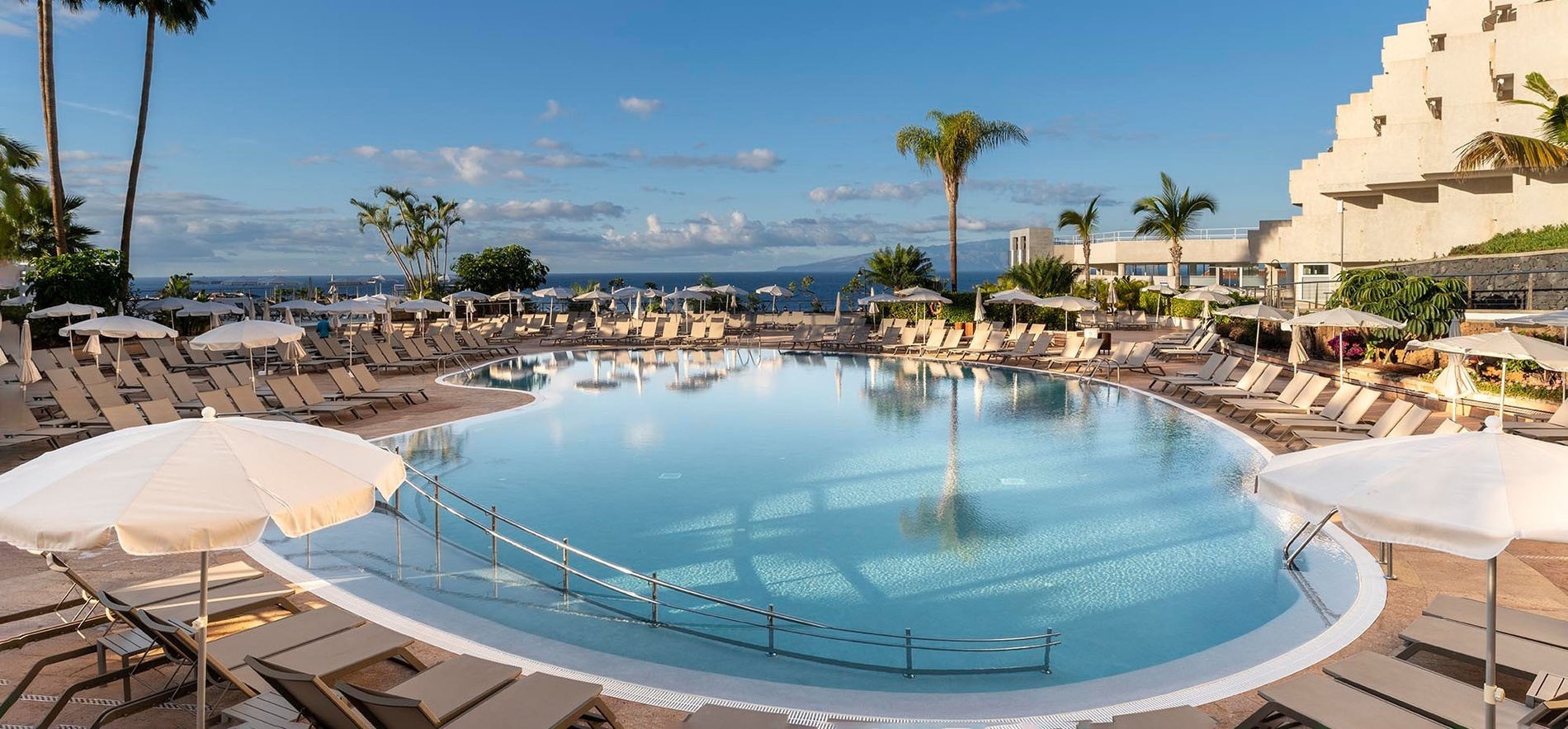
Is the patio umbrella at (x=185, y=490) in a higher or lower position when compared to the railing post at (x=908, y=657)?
higher

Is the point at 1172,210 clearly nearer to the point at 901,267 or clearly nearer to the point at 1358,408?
the point at 901,267

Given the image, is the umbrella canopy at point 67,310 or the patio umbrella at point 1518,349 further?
the umbrella canopy at point 67,310

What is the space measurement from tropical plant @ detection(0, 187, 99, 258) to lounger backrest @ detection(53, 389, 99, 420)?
15214 mm

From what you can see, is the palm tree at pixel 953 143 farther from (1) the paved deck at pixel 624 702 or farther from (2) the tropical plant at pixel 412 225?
(2) the tropical plant at pixel 412 225

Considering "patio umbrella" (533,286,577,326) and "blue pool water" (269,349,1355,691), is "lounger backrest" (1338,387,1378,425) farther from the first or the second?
"patio umbrella" (533,286,577,326)

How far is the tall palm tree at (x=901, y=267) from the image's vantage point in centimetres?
3506

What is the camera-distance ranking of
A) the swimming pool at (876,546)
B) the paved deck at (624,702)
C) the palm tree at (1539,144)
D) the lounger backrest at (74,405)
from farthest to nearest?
the palm tree at (1539,144) < the lounger backrest at (74,405) < the swimming pool at (876,546) < the paved deck at (624,702)

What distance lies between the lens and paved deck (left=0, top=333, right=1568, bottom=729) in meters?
4.69

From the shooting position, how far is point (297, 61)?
45.4m

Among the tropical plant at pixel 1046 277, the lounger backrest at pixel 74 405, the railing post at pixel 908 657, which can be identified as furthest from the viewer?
the tropical plant at pixel 1046 277

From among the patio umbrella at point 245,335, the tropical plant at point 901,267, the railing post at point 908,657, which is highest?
the tropical plant at point 901,267

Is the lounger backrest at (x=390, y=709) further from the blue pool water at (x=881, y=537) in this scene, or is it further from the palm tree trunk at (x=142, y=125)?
the palm tree trunk at (x=142, y=125)

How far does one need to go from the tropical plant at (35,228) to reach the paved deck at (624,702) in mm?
22700

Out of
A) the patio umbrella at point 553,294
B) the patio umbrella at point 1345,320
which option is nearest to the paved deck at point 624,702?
the patio umbrella at point 1345,320
